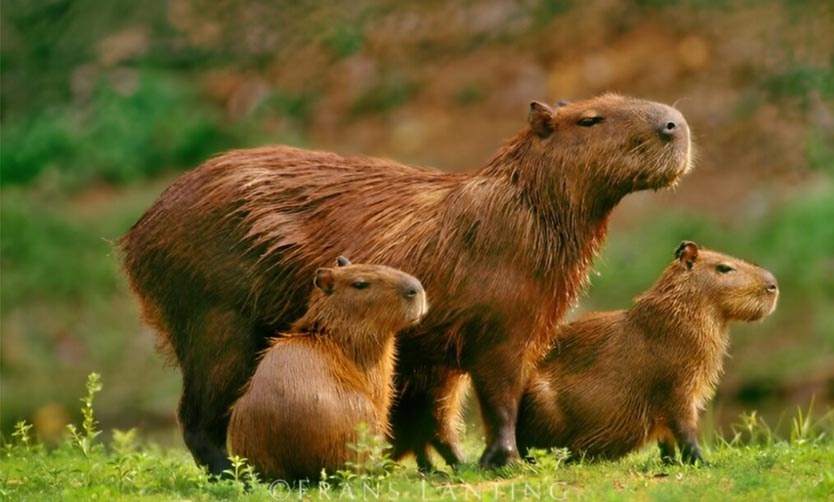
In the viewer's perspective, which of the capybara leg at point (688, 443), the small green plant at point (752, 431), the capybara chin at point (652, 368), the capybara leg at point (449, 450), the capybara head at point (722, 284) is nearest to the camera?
the capybara leg at point (688, 443)

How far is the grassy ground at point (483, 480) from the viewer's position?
255 inches

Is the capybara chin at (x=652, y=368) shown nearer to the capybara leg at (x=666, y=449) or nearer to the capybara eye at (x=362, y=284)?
the capybara leg at (x=666, y=449)

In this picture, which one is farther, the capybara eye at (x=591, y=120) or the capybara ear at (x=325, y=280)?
the capybara eye at (x=591, y=120)

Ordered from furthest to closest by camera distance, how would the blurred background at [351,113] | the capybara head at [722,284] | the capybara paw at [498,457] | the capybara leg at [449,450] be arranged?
the blurred background at [351,113]
the capybara leg at [449,450]
the capybara head at [722,284]
the capybara paw at [498,457]

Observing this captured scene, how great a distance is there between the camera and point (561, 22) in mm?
18078

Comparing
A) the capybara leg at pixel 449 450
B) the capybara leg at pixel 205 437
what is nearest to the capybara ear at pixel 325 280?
the capybara leg at pixel 205 437

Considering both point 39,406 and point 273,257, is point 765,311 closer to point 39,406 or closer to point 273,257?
point 273,257

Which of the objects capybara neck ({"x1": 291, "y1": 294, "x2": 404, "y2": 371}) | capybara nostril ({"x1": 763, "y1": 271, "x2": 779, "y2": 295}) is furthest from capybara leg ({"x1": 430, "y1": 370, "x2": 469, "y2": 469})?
capybara nostril ({"x1": 763, "y1": 271, "x2": 779, "y2": 295})

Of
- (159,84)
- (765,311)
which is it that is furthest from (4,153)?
(765,311)

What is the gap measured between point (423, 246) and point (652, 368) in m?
1.28

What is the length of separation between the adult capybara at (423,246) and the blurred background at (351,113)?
642cm

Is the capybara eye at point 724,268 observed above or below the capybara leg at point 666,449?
above

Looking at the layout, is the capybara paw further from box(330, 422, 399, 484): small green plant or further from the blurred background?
the blurred background

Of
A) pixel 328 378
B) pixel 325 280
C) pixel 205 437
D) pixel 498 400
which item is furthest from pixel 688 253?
pixel 205 437
